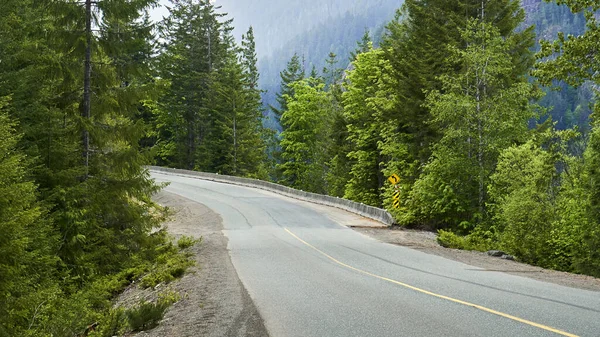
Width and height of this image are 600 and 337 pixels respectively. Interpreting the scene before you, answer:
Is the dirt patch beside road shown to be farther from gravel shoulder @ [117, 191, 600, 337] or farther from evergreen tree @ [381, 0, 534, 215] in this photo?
evergreen tree @ [381, 0, 534, 215]

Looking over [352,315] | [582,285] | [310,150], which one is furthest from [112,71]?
[310,150]

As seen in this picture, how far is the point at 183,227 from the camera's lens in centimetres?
2469

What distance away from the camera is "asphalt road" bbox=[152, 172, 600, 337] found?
711 cm

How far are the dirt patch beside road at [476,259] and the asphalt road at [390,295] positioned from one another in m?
0.77

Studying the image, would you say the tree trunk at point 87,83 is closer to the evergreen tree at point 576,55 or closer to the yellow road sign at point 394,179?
the evergreen tree at point 576,55

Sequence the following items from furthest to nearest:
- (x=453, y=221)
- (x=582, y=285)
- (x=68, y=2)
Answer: (x=453, y=221) < (x=68, y=2) < (x=582, y=285)

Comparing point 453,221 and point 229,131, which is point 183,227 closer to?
point 453,221

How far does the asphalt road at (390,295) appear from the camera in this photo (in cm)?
711

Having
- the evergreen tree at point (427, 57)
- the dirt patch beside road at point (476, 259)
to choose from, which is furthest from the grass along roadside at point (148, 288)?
the evergreen tree at point (427, 57)

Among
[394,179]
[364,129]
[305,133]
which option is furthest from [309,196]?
[305,133]

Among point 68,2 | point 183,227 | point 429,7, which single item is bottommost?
point 183,227

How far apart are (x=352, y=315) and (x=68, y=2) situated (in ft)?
42.6

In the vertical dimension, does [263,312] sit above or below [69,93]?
below

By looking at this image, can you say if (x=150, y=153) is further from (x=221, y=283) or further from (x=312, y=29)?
(x=312, y=29)
